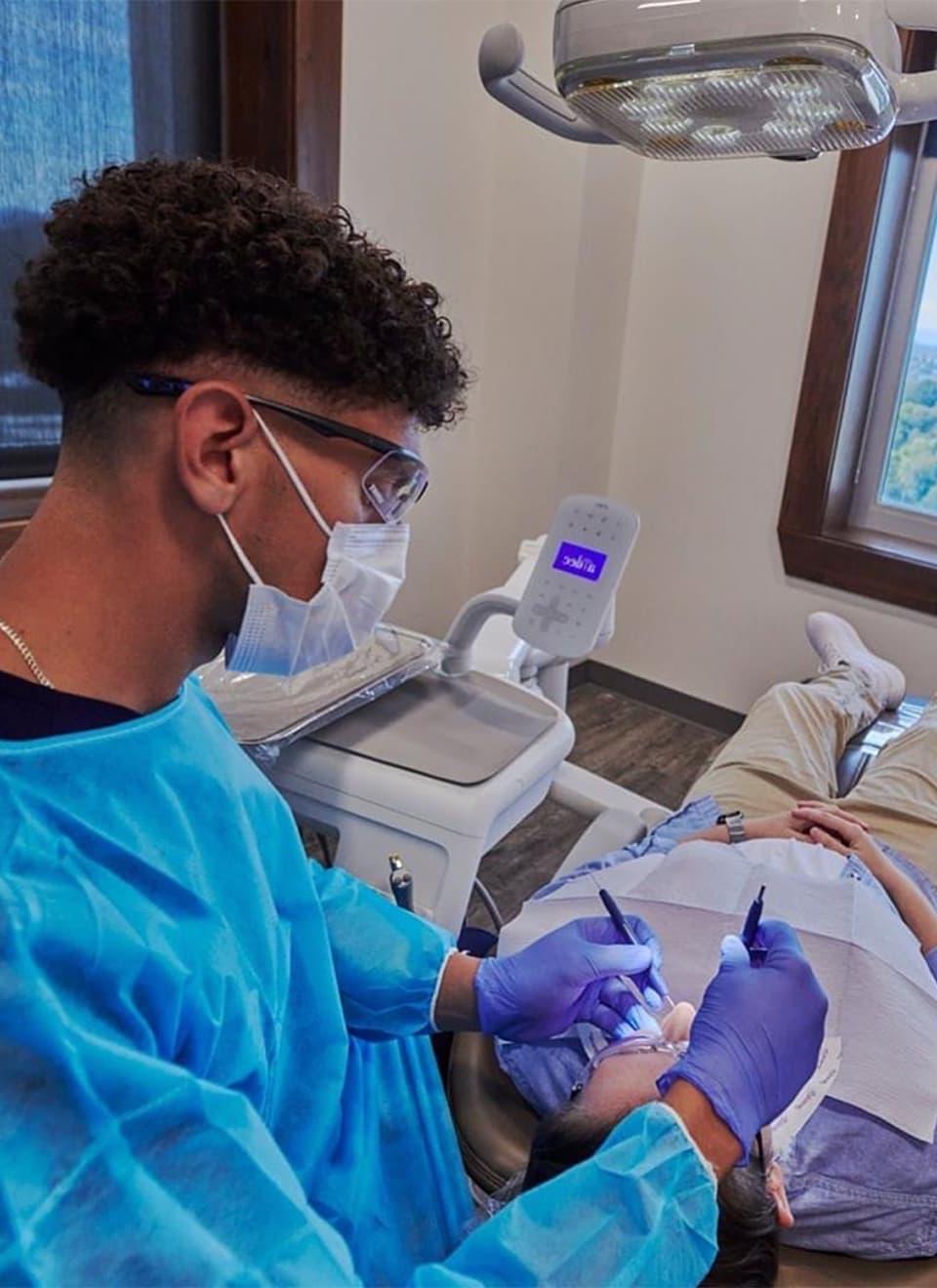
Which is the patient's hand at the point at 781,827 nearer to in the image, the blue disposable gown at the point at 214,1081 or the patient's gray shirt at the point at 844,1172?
the patient's gray shirt at the point at 844,1172

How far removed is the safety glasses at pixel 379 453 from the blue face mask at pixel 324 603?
0.02 m

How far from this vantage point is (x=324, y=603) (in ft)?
2.69

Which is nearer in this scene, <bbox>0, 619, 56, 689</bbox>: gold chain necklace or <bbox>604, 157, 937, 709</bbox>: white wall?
<bbox>0, 619, 56, 689</bbox>: gold chain necklace

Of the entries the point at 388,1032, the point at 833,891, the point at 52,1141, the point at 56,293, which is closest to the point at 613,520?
the point at 833,891

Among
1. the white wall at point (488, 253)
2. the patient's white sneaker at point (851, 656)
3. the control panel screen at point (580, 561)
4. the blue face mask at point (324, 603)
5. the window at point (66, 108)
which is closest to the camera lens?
the blue face mask at point (324, 603)

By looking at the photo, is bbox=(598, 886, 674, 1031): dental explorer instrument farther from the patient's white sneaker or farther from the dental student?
the patient's white sneaker

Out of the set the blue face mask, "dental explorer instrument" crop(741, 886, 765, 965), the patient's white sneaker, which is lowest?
the patient's white sneaker

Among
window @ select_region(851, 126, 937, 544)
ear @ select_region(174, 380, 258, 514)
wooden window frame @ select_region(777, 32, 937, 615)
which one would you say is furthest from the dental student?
window @ select_region(851, 126, 937, 544)

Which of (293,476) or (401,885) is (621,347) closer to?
Answer: (401,885)

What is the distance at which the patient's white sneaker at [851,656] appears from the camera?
222cm

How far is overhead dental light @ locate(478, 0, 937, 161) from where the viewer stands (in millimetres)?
718

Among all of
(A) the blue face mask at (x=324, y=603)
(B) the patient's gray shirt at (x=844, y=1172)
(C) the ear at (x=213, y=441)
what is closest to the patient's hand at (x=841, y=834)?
A: (B) the patient's gray shirt at (x=844, y=1172)

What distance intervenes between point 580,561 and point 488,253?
4.65 ft

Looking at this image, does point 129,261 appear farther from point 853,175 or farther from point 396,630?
point 853,175
